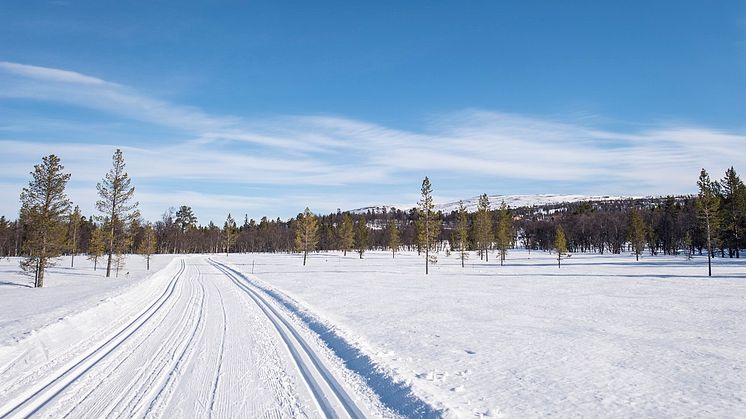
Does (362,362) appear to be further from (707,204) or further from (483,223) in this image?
(483,223)

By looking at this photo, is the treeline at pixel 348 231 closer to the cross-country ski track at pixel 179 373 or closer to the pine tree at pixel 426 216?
the pine tree at pixel 426 216

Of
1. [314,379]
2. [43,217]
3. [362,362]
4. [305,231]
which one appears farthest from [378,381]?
[305,231]

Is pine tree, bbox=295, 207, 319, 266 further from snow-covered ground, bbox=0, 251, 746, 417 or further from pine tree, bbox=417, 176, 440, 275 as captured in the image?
snow-covered ground, bbox=0, 251, 746, 417

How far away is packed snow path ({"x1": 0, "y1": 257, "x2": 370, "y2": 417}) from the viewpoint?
609 centimetres

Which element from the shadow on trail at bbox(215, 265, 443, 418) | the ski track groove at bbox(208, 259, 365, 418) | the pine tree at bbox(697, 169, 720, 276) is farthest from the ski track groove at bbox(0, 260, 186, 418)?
the pine tree at bbox(697, 169, 720, 276)

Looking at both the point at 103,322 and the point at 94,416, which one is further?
the point at 103,322

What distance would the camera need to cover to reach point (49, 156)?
33.2 m

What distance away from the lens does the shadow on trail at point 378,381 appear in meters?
6.22

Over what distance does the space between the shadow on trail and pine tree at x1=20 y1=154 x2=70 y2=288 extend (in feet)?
103

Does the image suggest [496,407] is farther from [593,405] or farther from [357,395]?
[357,395]

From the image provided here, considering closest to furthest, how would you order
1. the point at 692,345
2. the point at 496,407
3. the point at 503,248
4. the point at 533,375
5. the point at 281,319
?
the point at 496,407, the point at 533,375, the point at 692,345, the point at 281,319, the point at 503,248

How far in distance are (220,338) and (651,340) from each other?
12583mm

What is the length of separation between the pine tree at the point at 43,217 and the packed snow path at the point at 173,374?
1053 inches

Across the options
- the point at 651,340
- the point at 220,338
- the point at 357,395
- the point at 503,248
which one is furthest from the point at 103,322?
the point at 503,248
